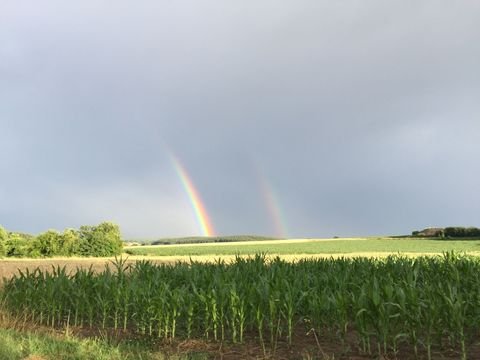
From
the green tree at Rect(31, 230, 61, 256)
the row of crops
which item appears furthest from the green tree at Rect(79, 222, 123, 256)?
the row of crops

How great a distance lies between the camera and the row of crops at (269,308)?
21.8 feet

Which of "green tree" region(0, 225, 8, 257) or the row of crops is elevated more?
"green tree" region(0, 225, 8, 257)

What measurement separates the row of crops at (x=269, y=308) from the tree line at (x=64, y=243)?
3678 cm

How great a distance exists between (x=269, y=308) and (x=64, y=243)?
42999 mm

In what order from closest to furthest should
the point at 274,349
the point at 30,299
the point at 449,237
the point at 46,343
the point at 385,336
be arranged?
the point at 385,336, the point at 274,349, the point at 46,343, the point at 30,299, the point at 449,237

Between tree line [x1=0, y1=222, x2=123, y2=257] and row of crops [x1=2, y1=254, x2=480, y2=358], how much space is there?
36.8 meters

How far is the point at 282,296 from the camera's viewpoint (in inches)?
321

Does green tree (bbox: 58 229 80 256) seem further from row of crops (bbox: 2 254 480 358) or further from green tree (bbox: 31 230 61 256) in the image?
row of crops (bbox: 2 254 480 358)

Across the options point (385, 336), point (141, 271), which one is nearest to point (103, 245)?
point (141, 271)

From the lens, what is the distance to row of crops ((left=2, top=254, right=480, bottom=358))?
664 cm

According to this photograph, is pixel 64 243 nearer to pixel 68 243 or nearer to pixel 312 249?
pixel 68 243

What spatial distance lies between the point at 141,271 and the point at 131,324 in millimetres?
2753

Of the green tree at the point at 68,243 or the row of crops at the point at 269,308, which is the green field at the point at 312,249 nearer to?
the green tree at the point at 68,243

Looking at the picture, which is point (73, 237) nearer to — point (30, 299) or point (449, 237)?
point (30, 299)
